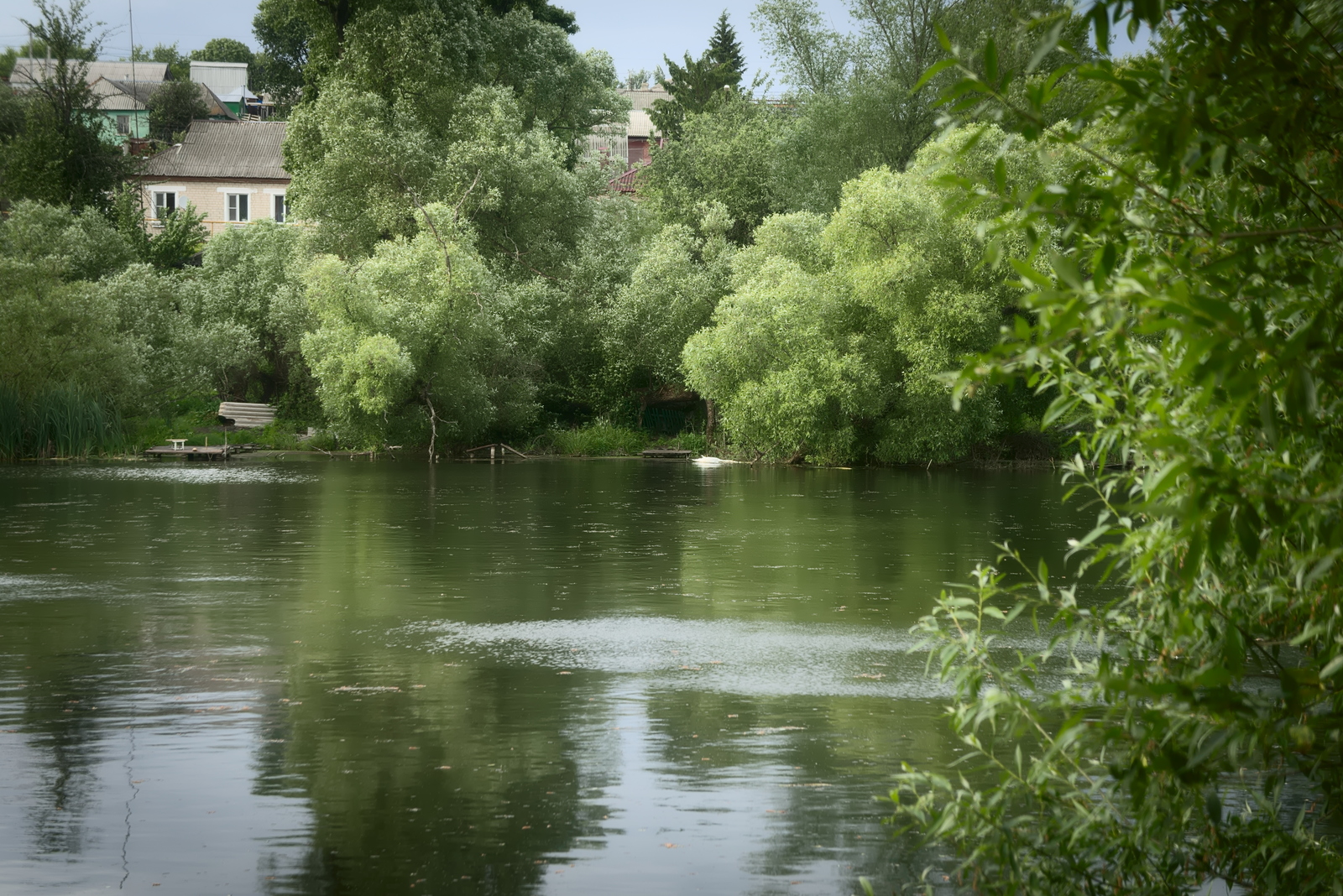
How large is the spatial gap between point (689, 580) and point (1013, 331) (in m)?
14.5

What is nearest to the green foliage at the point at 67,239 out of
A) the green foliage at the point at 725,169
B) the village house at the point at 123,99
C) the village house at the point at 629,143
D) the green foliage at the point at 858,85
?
the village house at the point at 629,143

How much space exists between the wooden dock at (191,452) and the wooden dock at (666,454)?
14.9m

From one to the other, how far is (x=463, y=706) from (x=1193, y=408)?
7.53 m

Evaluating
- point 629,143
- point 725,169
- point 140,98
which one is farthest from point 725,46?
point 140,98

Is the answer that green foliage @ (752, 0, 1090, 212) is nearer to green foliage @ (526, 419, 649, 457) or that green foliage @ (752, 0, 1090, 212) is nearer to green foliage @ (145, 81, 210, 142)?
green foliage @ (526, 419, 649, 457)

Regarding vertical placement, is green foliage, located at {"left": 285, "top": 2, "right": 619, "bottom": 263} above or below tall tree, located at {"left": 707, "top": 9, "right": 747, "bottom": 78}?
below

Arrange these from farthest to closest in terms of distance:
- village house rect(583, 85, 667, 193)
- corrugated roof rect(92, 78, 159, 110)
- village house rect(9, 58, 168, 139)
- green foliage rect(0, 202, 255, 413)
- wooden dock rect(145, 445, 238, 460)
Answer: corrugated roof rect(92, 78, 159, 110) → village house rect(9, 58, 168, 139) → village house rect(583, 85, 667, 193) → wooden dock rect(145, 445, 238, 460) → green foliage rect(0, 202, 255, 413)

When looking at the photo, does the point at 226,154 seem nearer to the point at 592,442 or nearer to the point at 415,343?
the point at 592,442

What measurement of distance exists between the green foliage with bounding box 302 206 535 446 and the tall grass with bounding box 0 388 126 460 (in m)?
7.05

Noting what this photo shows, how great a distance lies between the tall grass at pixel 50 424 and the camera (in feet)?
131

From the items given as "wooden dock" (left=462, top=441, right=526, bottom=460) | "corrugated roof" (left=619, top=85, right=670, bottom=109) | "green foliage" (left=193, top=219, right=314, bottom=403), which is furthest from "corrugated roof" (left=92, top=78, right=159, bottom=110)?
"wooden dock" (left=462, top=441, right=526, bottom=460)

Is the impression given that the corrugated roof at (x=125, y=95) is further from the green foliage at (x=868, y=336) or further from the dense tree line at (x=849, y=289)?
the green foliage at (x=868, y=336)

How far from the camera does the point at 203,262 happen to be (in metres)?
53.3

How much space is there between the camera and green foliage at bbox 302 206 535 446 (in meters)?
42.2
